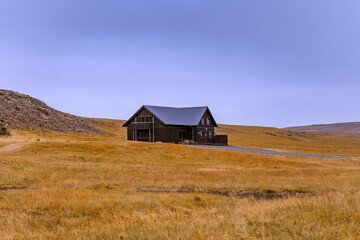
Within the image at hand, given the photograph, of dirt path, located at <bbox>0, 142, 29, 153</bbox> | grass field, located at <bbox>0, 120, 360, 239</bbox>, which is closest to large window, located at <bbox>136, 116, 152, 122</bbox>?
dirt path, located at <bbox>0, 142, 29, 153</bbox>

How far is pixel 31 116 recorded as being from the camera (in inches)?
2512

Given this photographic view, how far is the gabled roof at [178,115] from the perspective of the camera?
60.5 m

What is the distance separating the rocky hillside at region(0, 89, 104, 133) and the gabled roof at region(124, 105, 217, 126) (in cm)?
1294

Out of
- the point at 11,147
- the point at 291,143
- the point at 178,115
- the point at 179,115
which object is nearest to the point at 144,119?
the point at 178,115

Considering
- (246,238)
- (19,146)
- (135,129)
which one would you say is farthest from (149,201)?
(135,129)

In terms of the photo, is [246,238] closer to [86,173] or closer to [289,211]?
[289,211]

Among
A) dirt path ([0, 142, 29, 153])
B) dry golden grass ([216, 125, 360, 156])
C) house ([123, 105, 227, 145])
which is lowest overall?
dry golden grass ([216, 125, 360, 156])

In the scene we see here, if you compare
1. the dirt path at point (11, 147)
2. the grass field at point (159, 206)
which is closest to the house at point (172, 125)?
the dirt path at point (11, 147)

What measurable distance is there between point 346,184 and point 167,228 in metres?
13.5

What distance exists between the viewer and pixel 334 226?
7.58 meters

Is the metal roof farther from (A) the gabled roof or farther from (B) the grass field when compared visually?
(B) the grass field

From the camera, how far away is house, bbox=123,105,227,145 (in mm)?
59812

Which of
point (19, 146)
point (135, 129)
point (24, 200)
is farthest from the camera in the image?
point (135, 129)

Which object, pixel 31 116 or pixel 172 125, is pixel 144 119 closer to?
pixel 172 125
